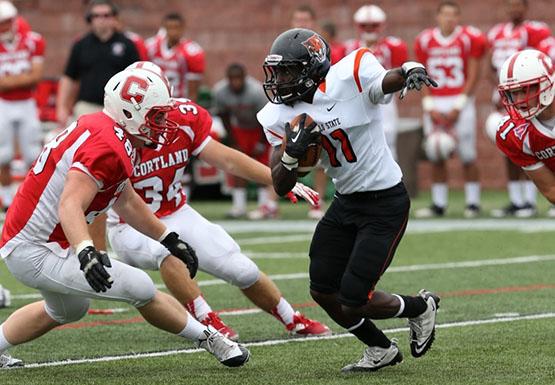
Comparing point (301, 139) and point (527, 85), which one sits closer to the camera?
point (301, 139)

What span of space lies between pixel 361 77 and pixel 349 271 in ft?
2.72

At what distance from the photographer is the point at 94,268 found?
5.33 m

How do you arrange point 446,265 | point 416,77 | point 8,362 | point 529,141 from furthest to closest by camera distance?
1. point 446,265
2. point 529,141
3. point 8,362
4. point 416,77

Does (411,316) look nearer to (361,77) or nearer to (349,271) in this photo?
(349,271)

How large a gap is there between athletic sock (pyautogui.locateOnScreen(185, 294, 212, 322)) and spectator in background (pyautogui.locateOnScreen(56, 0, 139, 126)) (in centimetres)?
515

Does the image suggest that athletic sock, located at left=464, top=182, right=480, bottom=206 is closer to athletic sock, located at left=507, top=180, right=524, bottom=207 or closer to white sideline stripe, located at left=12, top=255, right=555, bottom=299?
athletic sock, located at left=507, top=180, right=524, bottom=207

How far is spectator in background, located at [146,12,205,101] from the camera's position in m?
13.2

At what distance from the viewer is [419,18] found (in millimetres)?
16891

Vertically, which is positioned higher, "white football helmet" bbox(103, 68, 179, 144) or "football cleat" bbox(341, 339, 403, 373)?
"white football helmet" bbox(103, 68, 179, 144)

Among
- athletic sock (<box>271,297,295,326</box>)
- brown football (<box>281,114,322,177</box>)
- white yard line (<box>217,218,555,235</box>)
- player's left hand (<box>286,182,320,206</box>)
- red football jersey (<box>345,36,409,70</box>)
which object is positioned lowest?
white yard line (<box>217,218,555,235</box>)

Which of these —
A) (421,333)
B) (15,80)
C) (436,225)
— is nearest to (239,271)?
(421,333)

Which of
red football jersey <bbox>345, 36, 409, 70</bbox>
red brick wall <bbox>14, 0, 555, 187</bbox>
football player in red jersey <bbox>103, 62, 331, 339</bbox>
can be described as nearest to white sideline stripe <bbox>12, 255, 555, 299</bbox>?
football player in red jersey <bbox>103, 62, 331, 339</bbox>

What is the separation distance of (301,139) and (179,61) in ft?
25.2

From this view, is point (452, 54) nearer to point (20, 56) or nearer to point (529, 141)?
point (20, 56)
